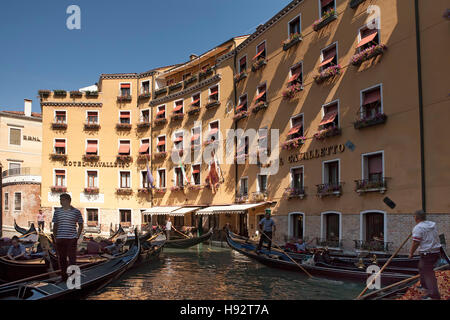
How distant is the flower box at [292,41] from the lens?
14.7 metres

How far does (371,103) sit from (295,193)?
158 inches

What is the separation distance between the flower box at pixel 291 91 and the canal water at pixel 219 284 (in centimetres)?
628

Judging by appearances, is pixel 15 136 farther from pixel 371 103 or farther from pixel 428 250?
pixel 428 250

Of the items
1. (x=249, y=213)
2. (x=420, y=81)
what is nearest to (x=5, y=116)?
(x=249, y=213)

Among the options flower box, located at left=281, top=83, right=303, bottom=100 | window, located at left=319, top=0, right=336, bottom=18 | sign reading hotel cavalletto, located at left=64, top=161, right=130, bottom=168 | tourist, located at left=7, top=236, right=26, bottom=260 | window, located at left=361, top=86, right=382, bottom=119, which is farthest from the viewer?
sign reading hotel cavalletto, located at left=64, top=161, right=130, bottom=168

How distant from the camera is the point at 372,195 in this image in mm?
11453

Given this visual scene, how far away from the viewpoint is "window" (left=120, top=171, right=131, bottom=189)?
23.9m

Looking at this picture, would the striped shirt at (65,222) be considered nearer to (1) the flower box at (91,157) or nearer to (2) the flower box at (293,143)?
(2) the flower box at (293,143)

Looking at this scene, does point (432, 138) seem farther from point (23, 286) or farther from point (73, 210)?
point (23, 286)

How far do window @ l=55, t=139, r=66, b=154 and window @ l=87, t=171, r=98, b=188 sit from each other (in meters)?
1.93

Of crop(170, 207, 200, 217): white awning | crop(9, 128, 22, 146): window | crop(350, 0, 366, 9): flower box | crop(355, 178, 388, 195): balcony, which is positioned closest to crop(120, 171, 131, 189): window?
crop(170, 207, 200, 217): white awning

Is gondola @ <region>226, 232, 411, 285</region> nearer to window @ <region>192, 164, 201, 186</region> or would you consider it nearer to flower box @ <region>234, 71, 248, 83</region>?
flower box @ <region>234, 71, 248, 83</region>

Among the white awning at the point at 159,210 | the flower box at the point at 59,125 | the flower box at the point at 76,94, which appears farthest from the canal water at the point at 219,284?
the flower box at the point at 76,94

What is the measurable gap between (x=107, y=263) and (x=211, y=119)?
40.4 feet
